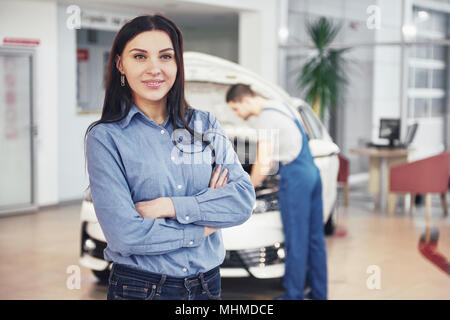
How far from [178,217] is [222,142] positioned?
22 cm

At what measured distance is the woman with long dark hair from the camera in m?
1.43

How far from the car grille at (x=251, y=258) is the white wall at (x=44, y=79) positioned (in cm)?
414

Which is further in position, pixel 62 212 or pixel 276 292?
pixel 62 212

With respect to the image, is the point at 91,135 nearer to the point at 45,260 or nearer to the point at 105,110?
the point at 105,110

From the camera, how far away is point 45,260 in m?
4.78

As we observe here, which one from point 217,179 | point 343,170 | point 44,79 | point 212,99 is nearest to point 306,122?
point 212,99

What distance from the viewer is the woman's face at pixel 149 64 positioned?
1455mm

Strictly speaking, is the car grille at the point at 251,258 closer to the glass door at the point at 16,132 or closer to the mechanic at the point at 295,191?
the mechanic at the point at 295,191

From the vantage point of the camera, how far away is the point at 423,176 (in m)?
6.66

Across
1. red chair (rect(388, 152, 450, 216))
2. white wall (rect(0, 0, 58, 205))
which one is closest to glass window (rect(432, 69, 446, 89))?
red chair (rect(388, 152, 450, 216))

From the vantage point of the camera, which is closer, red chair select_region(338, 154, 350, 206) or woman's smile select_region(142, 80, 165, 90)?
woman's smile select_region(142, 80, 165, 90)

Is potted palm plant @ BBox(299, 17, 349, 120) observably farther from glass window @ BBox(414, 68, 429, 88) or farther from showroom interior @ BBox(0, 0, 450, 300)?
glass window @ BBox(414, 68, 429, 88)

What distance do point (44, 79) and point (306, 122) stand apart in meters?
3.67

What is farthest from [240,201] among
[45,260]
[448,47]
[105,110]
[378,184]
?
[448,47]
